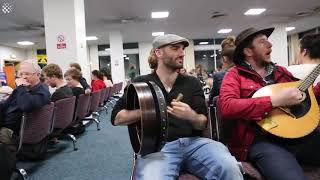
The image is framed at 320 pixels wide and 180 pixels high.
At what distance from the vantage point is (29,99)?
114 inches

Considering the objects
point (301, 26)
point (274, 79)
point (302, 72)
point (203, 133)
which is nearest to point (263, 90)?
point (274, 79)

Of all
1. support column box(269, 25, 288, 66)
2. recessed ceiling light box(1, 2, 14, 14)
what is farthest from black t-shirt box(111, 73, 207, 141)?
support column box(269, 25, 288, 66)

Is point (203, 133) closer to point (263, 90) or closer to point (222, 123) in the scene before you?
point (222, 123)

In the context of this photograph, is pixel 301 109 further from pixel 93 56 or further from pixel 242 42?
pixel 93 56

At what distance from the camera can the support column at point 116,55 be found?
13.3 meters

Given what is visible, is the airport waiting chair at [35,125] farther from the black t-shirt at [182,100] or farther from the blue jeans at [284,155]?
the blue jeans at [284,155]

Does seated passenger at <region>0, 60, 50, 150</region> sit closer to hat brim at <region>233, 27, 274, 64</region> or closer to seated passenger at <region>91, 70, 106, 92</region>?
hat brim at <region>233, 27, 274, 64</region>

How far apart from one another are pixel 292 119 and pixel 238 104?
30 centimetres

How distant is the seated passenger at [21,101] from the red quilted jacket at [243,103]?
1.82m

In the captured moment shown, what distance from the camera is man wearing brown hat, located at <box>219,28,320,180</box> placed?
67.3 inches

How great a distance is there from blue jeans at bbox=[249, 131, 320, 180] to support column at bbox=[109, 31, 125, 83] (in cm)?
1188

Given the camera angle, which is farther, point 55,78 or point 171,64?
point 55,78

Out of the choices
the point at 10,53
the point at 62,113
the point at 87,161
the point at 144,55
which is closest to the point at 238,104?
the point at 87,161

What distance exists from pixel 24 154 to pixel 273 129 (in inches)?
101
